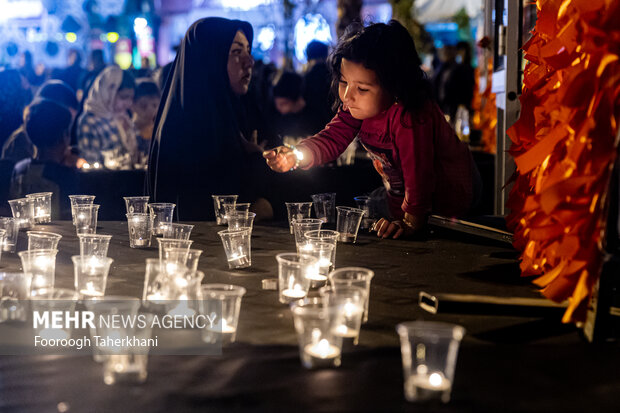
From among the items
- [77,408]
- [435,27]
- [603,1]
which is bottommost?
[77,408]

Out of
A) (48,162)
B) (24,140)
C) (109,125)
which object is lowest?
(48,162)

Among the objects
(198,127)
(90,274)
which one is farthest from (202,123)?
(90,274)

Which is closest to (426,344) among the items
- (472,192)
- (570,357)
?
(570,357)

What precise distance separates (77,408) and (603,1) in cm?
152

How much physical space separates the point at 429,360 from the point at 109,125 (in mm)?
6198

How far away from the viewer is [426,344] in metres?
1.29

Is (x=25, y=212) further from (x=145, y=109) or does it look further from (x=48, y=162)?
(x=145, y=109)

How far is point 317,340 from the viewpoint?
57.1 inches

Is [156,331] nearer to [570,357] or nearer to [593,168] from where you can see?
[570,357]

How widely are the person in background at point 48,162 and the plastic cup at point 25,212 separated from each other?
6.69 feet

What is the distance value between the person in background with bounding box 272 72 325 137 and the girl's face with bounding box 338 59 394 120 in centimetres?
431

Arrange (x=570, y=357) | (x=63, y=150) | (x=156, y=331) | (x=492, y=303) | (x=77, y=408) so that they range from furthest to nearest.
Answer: (x=63, y=150), (x=492, y=303), (x=156, y=331), (x=570, y=357), (x=77, y=408)

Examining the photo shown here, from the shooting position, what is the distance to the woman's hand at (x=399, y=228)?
2980 mm

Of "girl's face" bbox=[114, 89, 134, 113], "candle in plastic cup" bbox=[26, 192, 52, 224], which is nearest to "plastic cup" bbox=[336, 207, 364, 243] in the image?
"candle in plastic cup" bbox=[26, 192, 52, 224]
